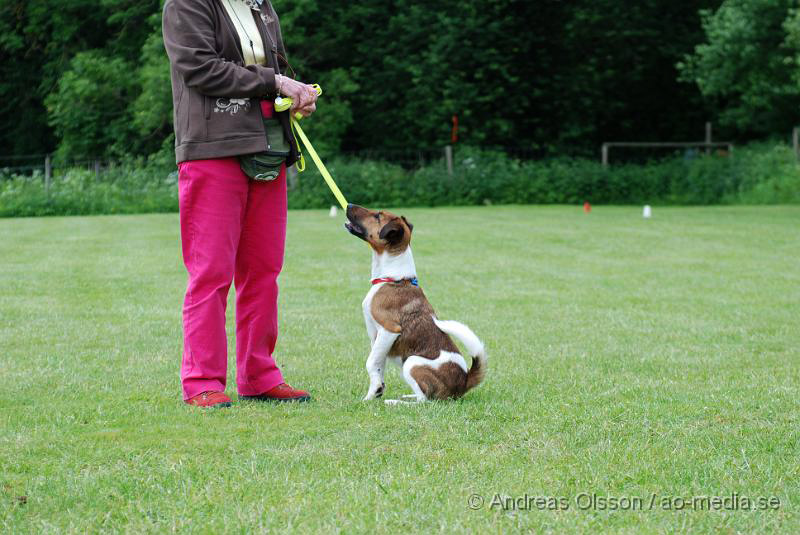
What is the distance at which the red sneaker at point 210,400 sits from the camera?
15.3 feet

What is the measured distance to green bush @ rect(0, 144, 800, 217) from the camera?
21594 mm

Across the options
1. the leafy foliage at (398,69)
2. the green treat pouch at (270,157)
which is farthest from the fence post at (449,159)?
the green treat pouch at (270,157)

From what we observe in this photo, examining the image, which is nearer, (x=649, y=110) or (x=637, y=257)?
(x=637, y=257)

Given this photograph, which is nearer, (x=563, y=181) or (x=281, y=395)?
(x=281, y=395)

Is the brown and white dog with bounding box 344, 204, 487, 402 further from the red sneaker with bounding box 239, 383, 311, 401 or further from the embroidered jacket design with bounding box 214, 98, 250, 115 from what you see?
the embroidered jacket design with bounding box 214, 98, 250, 115

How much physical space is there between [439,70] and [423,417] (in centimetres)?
2681

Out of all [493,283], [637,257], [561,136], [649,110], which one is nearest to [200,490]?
[493,283]

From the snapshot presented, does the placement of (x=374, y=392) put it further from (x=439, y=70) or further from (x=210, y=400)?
(x=439, y=70)

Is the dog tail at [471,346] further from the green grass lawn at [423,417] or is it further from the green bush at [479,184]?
the green bush at [479,184]

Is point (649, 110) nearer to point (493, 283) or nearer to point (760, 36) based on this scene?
point (760, 36)

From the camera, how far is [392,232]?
16.0 feet

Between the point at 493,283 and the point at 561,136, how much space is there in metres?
23.8

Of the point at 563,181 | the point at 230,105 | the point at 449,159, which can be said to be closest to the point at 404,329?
the point at 230,105

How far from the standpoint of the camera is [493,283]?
10.0 meters
